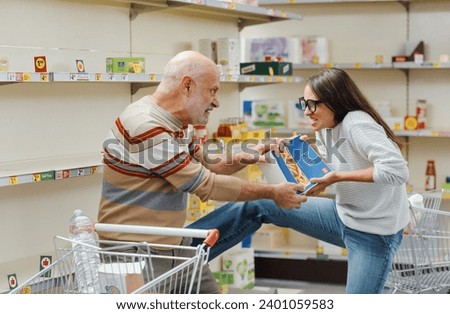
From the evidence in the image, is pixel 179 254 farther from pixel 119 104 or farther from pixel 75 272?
pixel 119 104

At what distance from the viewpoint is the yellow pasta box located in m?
3.63

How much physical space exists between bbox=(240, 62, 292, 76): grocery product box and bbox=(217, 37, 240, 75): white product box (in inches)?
8.7

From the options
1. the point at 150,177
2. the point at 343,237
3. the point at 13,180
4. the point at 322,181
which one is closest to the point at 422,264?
the point at 343,237

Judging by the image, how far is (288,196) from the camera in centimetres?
349

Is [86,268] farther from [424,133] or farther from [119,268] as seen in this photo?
[424,133]

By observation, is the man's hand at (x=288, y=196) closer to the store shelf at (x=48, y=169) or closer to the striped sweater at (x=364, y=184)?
the striped sweater at (x=364, y=184)

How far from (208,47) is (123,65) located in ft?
3.57

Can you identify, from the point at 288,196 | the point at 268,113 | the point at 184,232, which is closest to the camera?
the point at 184,232

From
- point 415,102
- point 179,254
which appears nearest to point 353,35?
point 415,102

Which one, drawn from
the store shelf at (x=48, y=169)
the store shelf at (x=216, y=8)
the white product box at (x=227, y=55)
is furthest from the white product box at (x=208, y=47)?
the store shelf at (x=48, y=169)

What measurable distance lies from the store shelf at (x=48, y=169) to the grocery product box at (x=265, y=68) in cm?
155

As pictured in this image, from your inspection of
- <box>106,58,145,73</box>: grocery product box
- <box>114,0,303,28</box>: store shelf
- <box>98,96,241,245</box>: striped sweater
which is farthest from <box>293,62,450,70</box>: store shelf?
<box>98,96,241,245</box>: striped sweater

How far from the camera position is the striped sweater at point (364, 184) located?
11.5 ft

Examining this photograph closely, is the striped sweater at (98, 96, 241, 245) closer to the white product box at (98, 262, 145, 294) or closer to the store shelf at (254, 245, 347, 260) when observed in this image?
the white product box at (98, 262, 145, 294)
